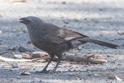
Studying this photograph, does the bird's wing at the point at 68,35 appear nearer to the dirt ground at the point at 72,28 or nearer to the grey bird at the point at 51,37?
the grey bird at the point at 51,37

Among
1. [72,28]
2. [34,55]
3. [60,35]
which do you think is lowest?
[72,28]

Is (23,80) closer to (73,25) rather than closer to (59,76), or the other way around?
(59,76)

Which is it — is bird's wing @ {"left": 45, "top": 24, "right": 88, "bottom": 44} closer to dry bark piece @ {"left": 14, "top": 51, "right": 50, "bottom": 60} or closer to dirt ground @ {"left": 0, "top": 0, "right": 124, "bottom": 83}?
dirt ground @ {"left": 0, "top": 0, "right": 124, "bottom": 83}

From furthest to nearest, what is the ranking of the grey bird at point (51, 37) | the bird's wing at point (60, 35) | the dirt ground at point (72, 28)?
the bird's wing at point (60, 35)
the grey bird at point (51, 37)
the dirt ground at point (72, 28)

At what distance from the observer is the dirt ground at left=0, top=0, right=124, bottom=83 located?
7275 millimetres

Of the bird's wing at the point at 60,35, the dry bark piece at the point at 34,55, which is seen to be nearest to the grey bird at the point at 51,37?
the bird's wing at the point at 60,35

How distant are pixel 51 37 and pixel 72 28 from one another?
402cm

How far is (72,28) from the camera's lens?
1153 cm

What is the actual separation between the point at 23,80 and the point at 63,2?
8.49 m

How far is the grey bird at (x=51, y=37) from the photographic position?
7.41 metres

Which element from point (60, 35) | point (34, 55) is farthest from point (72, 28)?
point (60, 35)

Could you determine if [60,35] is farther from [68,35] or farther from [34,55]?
[34,55]

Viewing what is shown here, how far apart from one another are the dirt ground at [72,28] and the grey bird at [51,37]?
0.86 feet

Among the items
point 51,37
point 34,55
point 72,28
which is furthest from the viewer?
point 72,28
